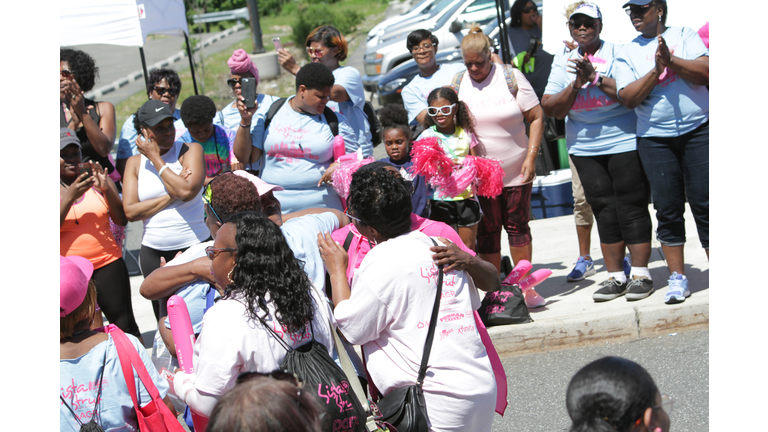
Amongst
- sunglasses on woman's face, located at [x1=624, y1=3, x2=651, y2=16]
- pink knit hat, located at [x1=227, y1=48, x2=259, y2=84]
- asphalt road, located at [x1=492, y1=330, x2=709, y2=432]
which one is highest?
sunglasses on woman's face, located at [x1=624, y1=3, x2=651, y2=16]

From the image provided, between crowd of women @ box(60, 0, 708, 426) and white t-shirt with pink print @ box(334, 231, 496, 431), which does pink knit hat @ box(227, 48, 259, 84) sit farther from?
white t-shirt with pink print @ box(334, 231, 496, 431)

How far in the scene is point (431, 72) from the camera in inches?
231

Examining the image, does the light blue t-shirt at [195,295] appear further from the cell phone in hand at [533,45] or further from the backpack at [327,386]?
the cell phone in hand at [533,45]

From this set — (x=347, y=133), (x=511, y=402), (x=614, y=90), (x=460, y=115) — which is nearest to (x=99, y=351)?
(x=511, y=402)

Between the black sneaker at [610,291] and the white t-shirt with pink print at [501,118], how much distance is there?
1.00m

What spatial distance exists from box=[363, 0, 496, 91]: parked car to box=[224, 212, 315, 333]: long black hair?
10.6 m

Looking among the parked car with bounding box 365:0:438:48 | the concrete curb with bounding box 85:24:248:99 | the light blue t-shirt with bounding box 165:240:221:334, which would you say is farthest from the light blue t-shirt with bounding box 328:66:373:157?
the concrete curb with bounding box 85:24:248:99

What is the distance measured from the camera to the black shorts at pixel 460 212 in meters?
4.76

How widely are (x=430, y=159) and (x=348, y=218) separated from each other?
1.01 meters

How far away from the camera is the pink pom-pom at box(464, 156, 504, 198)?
186 inches

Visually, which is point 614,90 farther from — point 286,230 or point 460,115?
point 286,230

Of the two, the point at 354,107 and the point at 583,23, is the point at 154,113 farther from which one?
the point at 583,23

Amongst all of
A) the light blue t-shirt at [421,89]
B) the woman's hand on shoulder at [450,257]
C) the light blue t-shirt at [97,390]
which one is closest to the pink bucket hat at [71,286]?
the light blue t-shirt at [97,390]

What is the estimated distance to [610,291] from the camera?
4.93m
